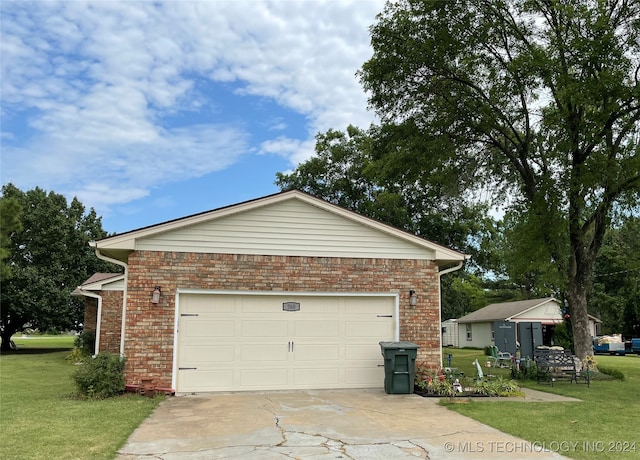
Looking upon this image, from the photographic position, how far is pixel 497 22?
17.0 metres

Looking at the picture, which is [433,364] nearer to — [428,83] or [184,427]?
[184,427]

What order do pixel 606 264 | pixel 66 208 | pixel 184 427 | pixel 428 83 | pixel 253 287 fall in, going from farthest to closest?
pixel 606 264
pixel 66 208
pixel 428 83
pixel 253 287
pixel 184 427

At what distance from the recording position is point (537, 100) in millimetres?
18500

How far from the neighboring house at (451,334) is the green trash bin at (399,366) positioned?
111 ft

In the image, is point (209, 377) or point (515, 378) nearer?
point (209, 377)

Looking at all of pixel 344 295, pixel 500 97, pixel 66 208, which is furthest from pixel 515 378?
pixel 66 208

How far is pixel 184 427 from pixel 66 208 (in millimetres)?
27380

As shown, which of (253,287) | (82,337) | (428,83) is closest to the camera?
(253,287)

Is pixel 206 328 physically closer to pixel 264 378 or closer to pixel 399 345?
pixel 264 378

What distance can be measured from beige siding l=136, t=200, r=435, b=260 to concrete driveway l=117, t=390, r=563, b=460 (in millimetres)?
3266

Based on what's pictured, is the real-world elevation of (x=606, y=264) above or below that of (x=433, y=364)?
above

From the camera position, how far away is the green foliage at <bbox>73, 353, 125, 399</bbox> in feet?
33.9

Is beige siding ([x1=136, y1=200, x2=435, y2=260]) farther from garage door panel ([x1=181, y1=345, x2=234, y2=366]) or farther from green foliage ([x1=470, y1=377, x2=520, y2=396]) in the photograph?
green foliage ([x1=470, y1=377, x2=520, y2=396])

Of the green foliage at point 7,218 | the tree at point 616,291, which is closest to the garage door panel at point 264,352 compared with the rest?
the green foliage at point 7,218
